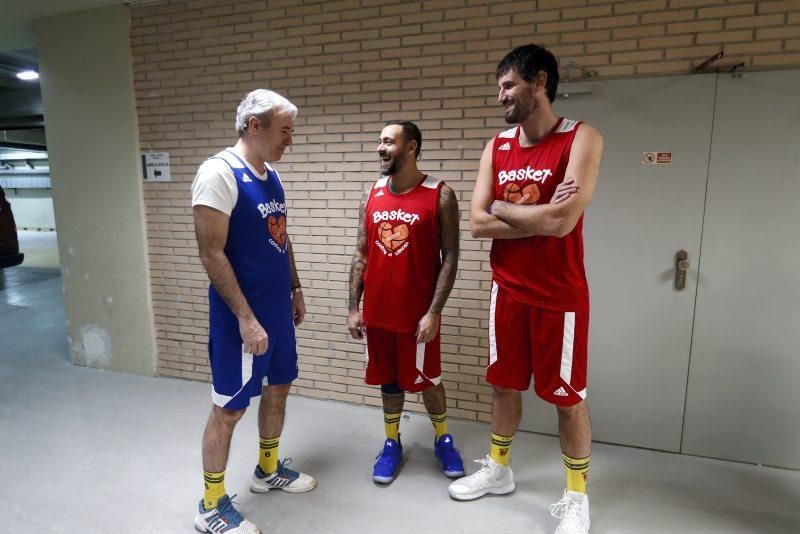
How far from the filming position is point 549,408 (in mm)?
3113

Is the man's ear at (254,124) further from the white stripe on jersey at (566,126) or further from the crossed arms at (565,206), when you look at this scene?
the white stripe on jersey at (566,126)

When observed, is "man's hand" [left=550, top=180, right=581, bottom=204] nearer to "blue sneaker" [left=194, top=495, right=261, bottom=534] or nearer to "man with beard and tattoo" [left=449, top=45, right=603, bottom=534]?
"man with beard and tattoo" [left=449, top=45, right=603, bottom=534]

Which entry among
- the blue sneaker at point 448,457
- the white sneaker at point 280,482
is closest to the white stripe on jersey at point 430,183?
the blue sneaker at point 448,457

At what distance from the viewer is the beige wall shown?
3924 mm

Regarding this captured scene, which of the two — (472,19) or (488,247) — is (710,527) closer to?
(488,247)

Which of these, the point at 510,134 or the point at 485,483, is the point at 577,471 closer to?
the point at 485,483

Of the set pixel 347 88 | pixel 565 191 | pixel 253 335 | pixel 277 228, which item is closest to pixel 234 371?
pixel 253 335

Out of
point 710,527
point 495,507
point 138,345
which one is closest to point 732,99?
point 710,527

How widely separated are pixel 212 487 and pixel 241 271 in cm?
98

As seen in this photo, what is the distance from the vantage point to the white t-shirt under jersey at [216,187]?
190cm

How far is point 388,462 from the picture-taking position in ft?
8.60

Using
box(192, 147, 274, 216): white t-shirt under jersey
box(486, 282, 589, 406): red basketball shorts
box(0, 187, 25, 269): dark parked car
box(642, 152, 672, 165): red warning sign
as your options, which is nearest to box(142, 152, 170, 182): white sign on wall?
box(192, 147, 274, 216): white t-shirt under jersey

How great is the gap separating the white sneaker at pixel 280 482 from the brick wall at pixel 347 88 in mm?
1072

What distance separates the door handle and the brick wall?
101 centimetres
